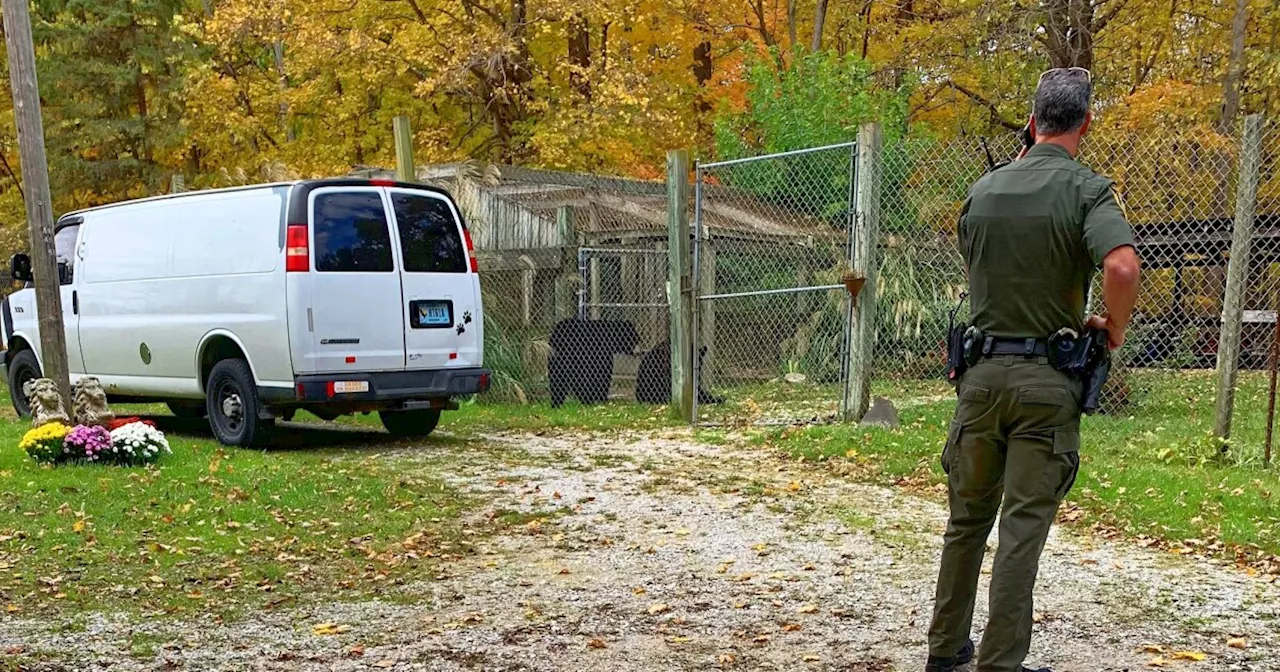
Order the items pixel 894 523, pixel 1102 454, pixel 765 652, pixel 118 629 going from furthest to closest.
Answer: pixel 1102 454 → pixel 894 523 → pixel 118 629 → pixel 765 652

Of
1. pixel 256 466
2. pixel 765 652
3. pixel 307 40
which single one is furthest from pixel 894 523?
pixel 307 40

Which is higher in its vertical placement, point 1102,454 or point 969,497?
point 969,497

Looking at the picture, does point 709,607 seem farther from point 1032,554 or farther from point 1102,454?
point 1102,454

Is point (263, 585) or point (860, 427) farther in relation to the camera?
point (860, 427)

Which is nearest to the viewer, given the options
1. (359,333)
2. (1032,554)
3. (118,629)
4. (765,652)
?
(1032,554)

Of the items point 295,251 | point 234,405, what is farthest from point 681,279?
point 234,405

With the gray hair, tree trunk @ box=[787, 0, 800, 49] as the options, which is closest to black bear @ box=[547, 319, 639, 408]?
the gray hair

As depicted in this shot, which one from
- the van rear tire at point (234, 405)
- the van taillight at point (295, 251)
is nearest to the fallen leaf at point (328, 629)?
the van taillight at point (295, 251)

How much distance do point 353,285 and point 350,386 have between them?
0.82 meters

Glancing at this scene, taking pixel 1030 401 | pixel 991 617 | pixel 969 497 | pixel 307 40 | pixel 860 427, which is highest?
pixel 307 40

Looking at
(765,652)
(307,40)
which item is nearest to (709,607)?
(765,652)

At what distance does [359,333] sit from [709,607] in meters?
5.28

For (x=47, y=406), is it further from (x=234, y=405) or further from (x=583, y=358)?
(x=583, y=358)

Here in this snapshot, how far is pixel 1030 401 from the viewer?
373cm
